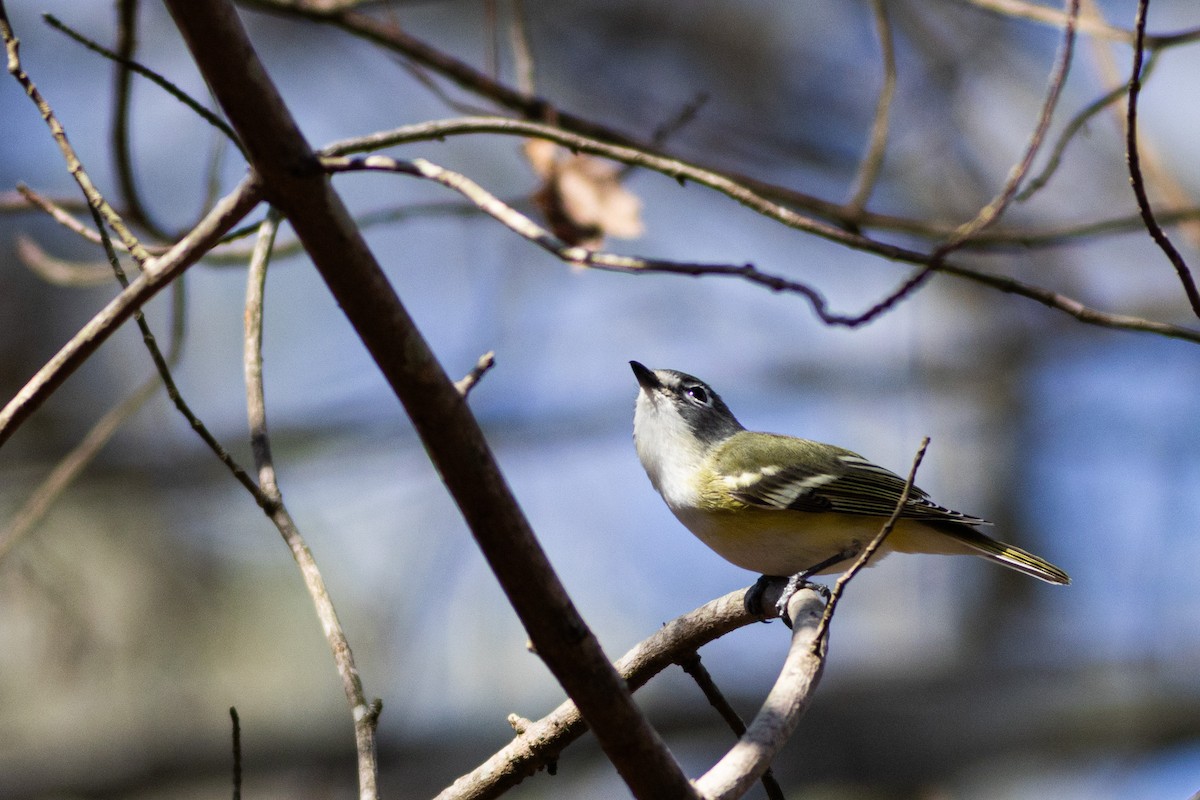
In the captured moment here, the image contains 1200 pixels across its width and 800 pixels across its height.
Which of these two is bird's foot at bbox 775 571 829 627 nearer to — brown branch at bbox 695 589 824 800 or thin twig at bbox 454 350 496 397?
brown branch at bbox 695 589 824 800

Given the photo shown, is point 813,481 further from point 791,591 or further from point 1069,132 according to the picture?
point 1069,132

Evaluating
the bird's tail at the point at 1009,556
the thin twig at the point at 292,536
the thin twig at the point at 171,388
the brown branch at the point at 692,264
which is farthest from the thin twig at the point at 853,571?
the bird's tail at the point at 1009,556

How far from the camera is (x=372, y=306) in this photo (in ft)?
4.43

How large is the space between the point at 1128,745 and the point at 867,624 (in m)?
2.02

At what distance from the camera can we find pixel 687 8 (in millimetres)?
9703

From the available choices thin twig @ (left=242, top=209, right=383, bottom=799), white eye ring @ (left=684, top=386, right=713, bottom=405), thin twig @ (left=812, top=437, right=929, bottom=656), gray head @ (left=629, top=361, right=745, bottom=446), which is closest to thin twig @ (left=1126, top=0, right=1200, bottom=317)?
thin twig @ (left=812, top=437, right=929, bottom=656)

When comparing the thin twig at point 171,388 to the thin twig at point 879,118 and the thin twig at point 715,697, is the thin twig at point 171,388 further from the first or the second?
the thin twig at point 879,118

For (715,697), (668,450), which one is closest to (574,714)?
(715,697)

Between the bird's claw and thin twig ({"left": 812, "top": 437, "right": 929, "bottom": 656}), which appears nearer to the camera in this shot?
thin twig ({"left": 812, "top": 437, "right": 929, "bottom": 656})

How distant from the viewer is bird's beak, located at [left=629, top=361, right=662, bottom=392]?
4.11m

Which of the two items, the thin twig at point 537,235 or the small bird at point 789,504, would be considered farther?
the small bird at point 789,504

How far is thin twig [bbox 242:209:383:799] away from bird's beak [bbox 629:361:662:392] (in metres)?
1.82

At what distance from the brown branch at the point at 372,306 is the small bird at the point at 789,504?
1547 millimetres

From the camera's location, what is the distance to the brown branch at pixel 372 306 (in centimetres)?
131
